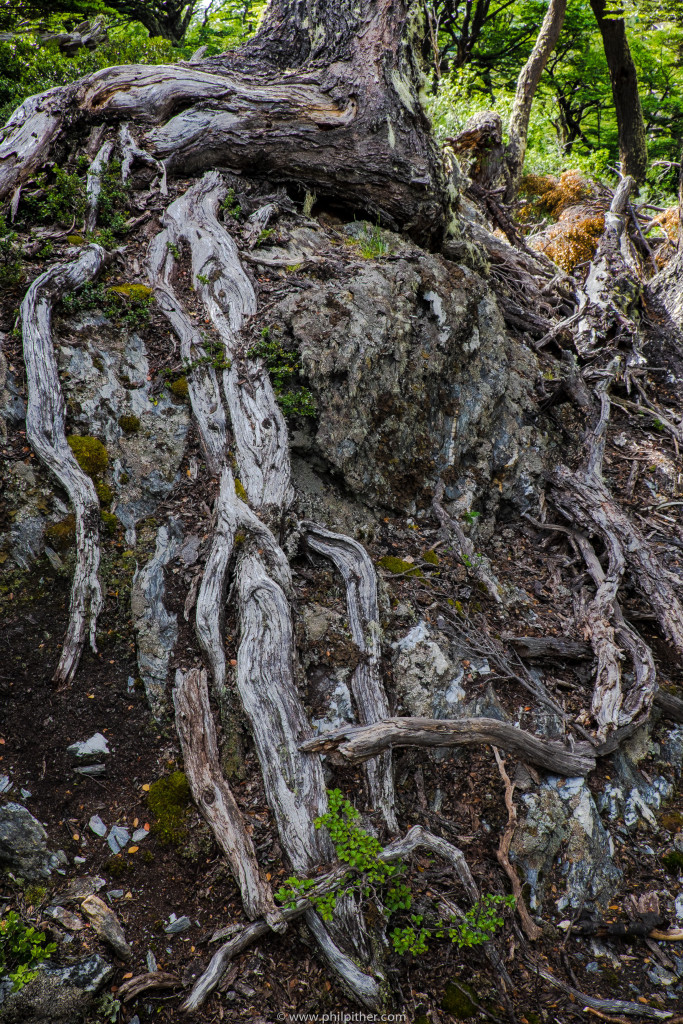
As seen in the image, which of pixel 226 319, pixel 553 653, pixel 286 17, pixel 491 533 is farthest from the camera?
pixel 286 17

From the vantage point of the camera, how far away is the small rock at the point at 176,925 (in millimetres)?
2998

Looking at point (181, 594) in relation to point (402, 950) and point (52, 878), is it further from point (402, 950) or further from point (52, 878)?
point (402, 950)

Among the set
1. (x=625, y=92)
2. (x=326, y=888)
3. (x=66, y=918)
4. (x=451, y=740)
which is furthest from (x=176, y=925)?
(x=625, y=92)

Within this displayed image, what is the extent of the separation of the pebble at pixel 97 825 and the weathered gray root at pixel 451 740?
1.21m

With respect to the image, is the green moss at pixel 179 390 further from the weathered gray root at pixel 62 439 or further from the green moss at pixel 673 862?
the green moss at pixel 673 862

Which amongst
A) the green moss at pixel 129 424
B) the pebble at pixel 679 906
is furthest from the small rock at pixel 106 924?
the pebble at pixel 679 906

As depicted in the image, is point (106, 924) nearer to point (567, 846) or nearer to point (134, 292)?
point (567, 846)

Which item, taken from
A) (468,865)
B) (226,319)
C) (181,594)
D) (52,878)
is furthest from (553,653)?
(226,319)

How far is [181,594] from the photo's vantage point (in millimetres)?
4016

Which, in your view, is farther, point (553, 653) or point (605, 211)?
point (605, 211)

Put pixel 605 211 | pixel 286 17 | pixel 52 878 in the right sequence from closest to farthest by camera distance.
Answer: pixel 52 878, pixel 286 17, pixel 605 211

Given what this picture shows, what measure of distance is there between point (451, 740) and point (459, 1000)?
4.39 feet

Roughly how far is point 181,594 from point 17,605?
3.37ft

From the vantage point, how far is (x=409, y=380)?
5.50 m
